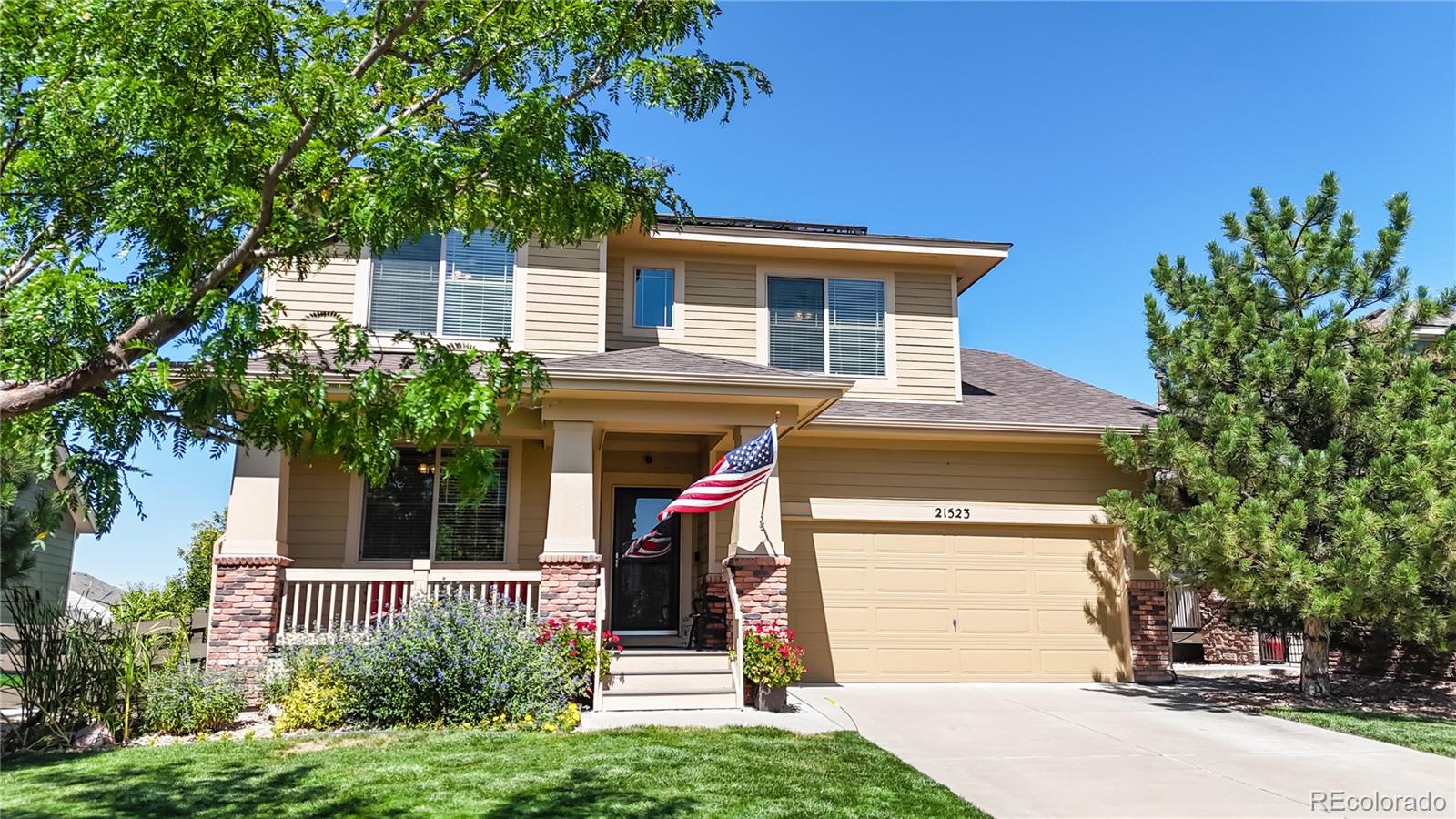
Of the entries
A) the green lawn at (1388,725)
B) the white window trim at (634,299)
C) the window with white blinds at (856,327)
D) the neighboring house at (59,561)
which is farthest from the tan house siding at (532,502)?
the neighboring house at (59,561)

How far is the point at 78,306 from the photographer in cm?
375

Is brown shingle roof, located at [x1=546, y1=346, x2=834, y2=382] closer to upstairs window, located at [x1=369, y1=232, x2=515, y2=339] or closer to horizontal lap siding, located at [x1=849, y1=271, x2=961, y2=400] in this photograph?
upstairs window, located at [x1=369, y1=232, x2=515, y2=339]

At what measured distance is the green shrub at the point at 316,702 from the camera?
9.09 metres

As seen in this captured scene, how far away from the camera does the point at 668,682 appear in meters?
10.3

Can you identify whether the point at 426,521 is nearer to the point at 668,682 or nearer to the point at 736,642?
the point at 668,682

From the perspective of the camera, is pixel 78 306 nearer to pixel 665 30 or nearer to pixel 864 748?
pixel 665 30

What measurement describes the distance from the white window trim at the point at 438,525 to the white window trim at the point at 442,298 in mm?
1439

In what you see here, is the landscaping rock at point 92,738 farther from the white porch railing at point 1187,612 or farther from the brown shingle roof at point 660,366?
the white porch railing at point 1187,612

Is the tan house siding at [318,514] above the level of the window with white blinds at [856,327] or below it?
below

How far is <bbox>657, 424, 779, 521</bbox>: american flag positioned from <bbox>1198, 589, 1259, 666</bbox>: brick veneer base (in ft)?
35.1

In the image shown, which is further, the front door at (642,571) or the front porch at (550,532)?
the front door at (642,571)

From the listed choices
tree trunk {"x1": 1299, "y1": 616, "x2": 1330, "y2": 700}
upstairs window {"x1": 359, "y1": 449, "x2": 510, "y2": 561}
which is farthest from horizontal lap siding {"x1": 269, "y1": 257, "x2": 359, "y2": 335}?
tree trunk {"x1": 1299, "y1": 616, "x2": 1330, "y2": 700}

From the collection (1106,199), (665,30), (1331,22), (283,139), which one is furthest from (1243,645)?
(283,139)

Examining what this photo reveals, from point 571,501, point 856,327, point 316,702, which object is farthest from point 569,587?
point 856,327
